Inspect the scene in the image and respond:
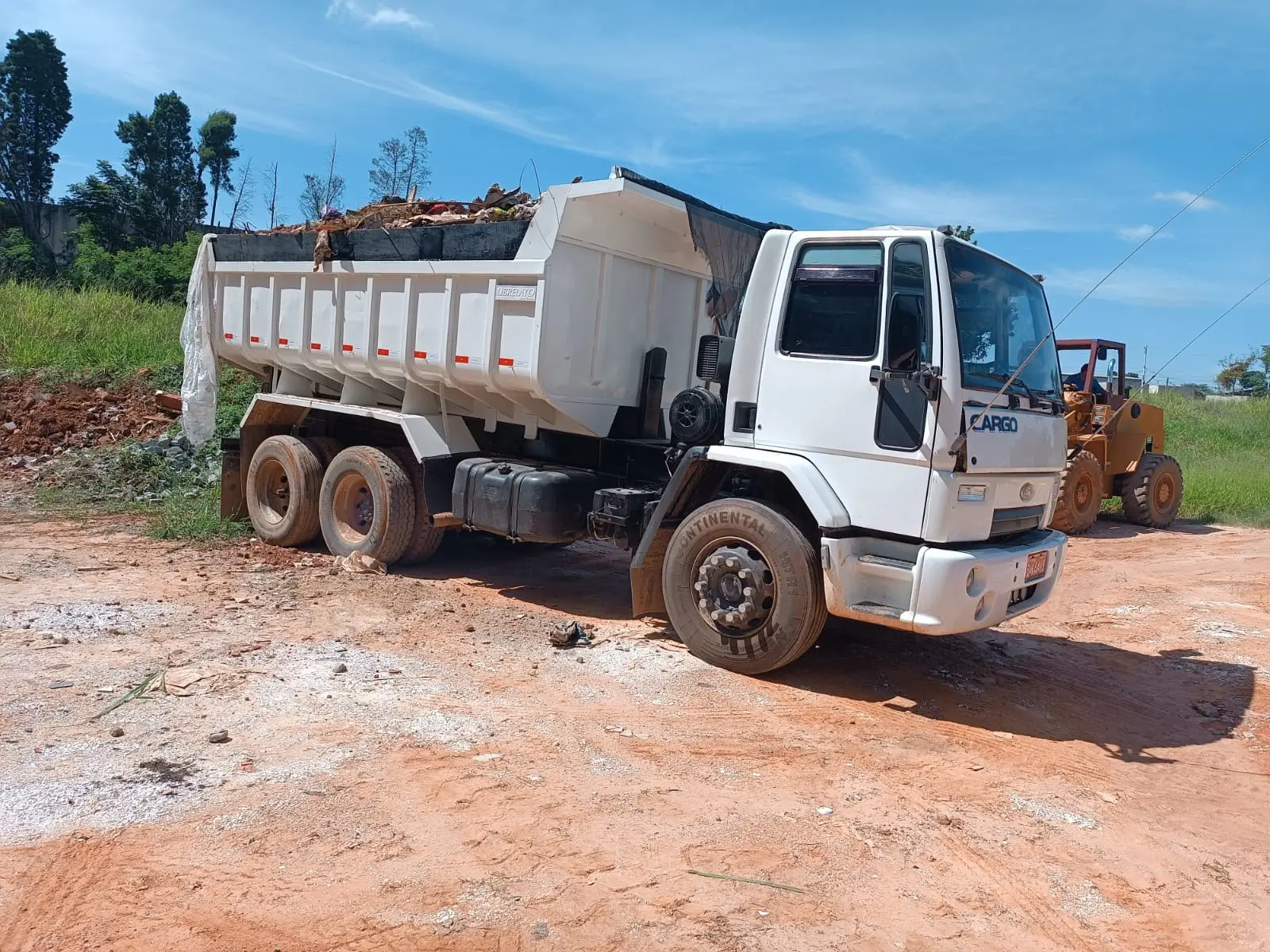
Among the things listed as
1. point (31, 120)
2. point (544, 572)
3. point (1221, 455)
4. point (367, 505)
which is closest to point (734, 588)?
point (544, 572)

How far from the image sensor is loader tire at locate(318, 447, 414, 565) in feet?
26.1

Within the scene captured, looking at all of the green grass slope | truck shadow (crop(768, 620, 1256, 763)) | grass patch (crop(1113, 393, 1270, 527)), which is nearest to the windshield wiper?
truck shadow (crop(768, 620, 1256, 763))

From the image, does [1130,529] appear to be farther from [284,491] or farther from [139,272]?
[139,272]

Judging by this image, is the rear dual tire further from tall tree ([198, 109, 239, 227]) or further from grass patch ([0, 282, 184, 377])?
tall tree ([198, 109, 239, 227])

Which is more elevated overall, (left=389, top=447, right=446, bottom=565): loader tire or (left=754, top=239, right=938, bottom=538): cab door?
(left=754, top=239, right=938, bottom=538): cab door

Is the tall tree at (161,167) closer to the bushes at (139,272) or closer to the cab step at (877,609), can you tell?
the bushes at (139,272)

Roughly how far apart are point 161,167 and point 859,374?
30.2 m

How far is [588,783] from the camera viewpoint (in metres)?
4.13

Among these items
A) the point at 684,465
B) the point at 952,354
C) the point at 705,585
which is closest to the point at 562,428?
the point at 684,465

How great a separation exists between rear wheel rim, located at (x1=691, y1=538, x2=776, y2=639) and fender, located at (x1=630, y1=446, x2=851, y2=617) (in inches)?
15.2

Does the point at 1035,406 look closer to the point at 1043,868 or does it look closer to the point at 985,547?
the point at 985,547

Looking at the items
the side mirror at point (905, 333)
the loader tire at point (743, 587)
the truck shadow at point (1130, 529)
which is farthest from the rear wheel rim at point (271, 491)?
the truck shadow at point (1130, 529)

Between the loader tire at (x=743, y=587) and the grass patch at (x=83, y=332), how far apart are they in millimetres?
12236

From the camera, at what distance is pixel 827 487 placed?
5297 millimetres
